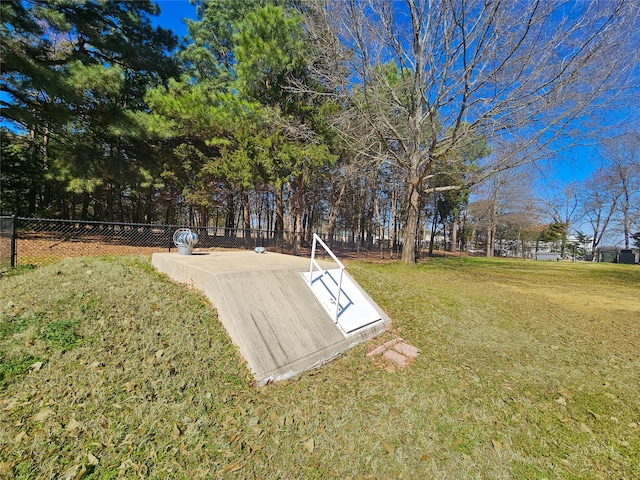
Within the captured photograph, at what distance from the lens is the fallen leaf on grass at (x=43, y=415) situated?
190 centimetres

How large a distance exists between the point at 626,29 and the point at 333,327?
956 cm

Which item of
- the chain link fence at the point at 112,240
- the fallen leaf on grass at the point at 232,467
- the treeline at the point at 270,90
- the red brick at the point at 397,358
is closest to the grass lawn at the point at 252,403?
the fallen leaf on grass at the point at 232,467

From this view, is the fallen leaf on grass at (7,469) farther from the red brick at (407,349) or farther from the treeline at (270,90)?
the treeline at (270,90)

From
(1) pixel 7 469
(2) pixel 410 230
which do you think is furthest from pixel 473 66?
(1) pixel 7 469

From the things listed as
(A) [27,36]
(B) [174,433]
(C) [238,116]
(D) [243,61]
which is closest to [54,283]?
(B) [174,433]

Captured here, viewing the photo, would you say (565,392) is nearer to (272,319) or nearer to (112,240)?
(272,319)

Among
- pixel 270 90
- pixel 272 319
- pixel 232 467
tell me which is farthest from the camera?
pixel 270 90

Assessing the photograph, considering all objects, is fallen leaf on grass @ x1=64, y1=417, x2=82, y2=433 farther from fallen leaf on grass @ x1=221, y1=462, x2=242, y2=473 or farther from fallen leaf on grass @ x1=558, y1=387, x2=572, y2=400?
fallen leaf on grass @ x1=558, y1=387, x2=572, y2=400

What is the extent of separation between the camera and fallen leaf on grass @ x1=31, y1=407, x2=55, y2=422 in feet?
6.24

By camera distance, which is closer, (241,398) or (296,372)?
(241,398)

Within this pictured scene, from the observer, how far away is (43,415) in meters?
1.93

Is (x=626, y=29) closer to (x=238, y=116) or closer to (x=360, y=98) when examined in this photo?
(x=360, y=98)

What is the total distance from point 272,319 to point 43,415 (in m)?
1.91

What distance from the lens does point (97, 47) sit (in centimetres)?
1043
